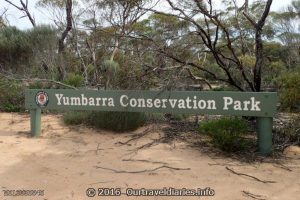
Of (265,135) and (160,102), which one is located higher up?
(160,102)

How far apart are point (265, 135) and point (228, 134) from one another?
494 mm

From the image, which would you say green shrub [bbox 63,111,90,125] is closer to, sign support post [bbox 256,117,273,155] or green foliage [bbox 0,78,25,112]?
green foliage [bbox 0,78,25,112]

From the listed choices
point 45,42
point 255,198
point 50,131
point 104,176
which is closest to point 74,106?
point 50,131

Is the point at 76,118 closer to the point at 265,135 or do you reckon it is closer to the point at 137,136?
the point at 137,136

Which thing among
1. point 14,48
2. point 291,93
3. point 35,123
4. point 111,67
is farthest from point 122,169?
point 14,48

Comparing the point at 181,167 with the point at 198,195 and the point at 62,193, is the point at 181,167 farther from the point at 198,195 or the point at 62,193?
the point at 62,193

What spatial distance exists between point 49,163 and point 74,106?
1.49 meters

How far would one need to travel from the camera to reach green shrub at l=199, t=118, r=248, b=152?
5.37 m

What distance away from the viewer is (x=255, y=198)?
3912mm

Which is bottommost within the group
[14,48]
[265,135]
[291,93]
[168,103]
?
[265,135]

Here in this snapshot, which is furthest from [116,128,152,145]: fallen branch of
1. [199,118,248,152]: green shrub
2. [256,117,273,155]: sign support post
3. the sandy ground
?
[256,117,273,155]: sign support post

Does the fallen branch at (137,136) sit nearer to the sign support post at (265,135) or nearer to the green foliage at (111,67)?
the sign support post at (265,135)

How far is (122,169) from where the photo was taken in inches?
191

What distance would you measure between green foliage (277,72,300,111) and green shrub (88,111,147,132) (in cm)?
240
